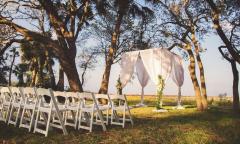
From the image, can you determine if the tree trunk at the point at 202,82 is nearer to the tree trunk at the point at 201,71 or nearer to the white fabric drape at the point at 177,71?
the tree trunk at the point at 201,71

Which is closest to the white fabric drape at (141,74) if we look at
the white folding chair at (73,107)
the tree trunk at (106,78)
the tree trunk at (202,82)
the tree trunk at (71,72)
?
the tree trunk at (106,78)

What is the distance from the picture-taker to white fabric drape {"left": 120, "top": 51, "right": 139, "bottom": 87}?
1839 centimetres

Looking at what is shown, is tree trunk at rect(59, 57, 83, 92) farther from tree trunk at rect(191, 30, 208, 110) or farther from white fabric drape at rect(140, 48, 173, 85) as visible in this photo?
tree trunk at rect(191, 30, 208, 110)

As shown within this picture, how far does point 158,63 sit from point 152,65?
361mm

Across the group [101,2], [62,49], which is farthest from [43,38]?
[101,2]

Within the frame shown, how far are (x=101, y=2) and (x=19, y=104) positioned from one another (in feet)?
33.6

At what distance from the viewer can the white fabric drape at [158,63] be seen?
56.0 ft

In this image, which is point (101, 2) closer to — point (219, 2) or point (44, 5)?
point (44, 5)

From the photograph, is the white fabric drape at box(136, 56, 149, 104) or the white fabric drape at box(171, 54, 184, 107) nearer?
the white fabric drape at box(171, 54, 184, 107)

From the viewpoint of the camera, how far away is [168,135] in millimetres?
8062

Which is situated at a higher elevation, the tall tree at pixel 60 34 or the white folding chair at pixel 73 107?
→ the tall tree at pixel 60 34

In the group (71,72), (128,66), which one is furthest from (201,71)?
(71,72)

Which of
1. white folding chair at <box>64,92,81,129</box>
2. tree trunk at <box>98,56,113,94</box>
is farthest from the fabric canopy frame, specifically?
white folding chair at <box>64,92,81,129</box>

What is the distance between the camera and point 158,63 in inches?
674
